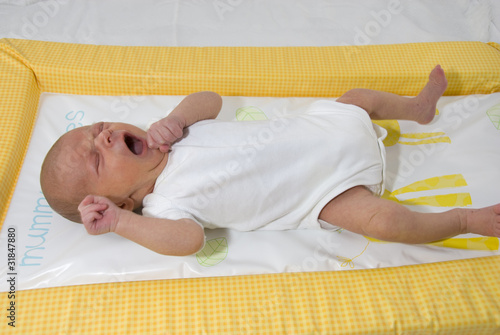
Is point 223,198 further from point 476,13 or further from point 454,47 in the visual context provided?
point 476,13

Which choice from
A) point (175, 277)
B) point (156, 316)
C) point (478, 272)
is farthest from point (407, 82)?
point (156, 316)

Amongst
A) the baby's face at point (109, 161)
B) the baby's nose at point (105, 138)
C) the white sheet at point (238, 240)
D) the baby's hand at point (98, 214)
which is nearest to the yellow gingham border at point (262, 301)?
the white sheet at point (238, 240)

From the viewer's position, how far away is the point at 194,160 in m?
1.29

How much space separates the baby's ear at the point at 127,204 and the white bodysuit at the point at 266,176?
4 centimetres

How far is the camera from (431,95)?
4.91ft

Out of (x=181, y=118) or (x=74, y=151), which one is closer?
(x=74, y=151)

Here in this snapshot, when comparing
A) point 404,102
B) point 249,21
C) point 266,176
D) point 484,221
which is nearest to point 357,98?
point 404,102

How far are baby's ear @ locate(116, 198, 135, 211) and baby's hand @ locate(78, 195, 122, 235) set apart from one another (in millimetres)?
86

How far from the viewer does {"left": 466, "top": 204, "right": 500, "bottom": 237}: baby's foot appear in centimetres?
119

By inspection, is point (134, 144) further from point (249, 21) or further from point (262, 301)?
point (249, 21)

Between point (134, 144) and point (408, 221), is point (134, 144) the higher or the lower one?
the lower one

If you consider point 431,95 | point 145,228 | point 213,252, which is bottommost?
point 213,252

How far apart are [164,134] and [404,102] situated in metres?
0.85

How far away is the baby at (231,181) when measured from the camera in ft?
3.85
